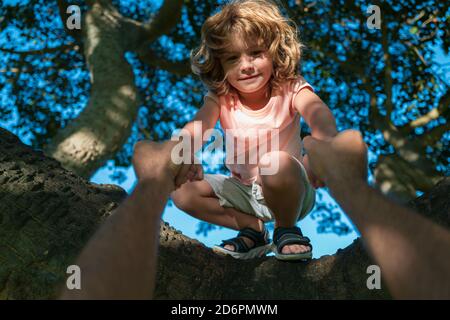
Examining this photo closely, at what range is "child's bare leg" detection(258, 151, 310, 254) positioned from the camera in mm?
2561

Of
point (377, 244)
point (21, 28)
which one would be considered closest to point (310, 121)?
point (377, 244)

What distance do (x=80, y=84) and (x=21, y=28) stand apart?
1.15m

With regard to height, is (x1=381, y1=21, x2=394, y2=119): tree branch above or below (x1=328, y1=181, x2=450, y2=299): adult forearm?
above

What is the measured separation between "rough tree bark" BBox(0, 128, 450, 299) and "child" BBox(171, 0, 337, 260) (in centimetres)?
25

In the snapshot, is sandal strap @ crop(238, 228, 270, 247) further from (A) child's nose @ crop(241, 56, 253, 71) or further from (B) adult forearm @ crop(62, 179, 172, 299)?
(B) adult forearm @ crop(62, 179, 172, 299)

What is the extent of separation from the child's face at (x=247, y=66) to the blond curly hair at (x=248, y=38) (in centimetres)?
4

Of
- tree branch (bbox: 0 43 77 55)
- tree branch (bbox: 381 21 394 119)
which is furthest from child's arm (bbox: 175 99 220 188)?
tree branch (bbox: 0 43 77 55)

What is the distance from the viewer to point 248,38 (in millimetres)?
2889

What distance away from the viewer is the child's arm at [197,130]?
2.10m

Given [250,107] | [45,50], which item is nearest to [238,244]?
[250,107]

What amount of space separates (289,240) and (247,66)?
929mm

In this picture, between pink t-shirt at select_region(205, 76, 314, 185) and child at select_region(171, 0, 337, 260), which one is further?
pink t-shirt at select_region(205, 76, 314, 185)

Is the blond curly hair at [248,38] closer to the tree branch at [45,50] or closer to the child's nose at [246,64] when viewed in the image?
the child's nose at [246,64]

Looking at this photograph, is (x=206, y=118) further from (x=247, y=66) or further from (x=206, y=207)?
(x=206, y=207)
